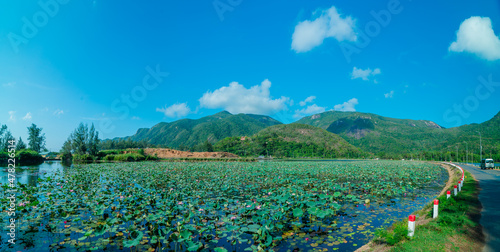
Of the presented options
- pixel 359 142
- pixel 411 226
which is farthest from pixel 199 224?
pixel 359 142

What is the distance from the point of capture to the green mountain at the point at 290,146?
119m

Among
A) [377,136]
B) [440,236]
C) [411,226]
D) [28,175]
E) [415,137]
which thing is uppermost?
[377,136]

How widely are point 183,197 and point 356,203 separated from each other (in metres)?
8.68

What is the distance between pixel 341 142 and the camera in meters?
134

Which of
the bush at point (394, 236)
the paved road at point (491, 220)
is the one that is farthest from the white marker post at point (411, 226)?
the paved road at point (491, 220)

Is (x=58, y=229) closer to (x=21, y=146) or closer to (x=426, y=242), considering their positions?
(x=426, y=242)

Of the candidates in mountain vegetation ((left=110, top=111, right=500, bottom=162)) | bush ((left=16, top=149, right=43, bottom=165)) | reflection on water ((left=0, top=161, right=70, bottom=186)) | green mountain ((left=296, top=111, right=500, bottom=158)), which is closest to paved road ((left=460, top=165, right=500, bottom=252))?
reflection on water ((left=0, top=161, right=70, bottom=186))

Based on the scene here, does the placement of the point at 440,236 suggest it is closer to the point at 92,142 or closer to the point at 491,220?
the point at 491,220

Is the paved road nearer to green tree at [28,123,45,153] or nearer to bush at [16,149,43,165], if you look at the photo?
bush at [16,149,43,165]

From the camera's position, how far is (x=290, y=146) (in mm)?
125188

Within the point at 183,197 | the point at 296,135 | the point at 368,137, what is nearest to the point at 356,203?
the point at 183,197

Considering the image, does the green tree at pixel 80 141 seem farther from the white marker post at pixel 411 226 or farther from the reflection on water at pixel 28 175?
the white marker post at pixel 411 226

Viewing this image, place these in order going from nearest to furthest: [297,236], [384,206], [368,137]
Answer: [297,236], [384,206], [368,137]

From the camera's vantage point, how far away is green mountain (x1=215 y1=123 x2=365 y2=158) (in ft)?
391
